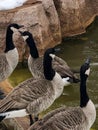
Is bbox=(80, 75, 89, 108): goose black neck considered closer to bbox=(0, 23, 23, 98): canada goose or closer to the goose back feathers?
the goose back feathers

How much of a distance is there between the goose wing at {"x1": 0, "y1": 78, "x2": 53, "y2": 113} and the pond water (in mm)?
2043

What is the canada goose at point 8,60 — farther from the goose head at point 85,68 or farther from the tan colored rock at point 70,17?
the tan colored rock at point 70,17

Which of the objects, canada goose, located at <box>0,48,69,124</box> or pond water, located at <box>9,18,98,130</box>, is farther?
pond water, located at <box>9,18,98,130</box>

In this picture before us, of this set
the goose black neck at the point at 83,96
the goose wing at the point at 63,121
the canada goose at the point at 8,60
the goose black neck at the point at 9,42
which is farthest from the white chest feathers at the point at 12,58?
the goose wing at the point at 63,121

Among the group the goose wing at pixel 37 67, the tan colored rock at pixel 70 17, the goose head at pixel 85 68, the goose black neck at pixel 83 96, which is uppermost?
the goose head at pixel 85 68

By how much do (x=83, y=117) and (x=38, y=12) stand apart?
6007 millimetres

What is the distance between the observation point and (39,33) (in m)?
12.8

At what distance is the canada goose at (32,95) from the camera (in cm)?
758

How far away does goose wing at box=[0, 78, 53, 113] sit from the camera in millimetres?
7609

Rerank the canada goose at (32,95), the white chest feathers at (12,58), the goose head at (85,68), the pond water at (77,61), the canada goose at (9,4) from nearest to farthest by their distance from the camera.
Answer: the goose head at (85,68), the canada goose at (32,95), the white chest feathers at (12,58), the pond water at (77,61), the canada goose at (9,4)

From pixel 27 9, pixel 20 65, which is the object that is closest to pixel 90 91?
pixel 20 65

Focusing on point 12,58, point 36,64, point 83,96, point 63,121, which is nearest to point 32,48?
point 36,64

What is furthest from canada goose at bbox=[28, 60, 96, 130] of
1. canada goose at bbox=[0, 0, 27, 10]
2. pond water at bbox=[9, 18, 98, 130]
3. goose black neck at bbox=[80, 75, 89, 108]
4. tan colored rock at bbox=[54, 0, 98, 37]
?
tan colored rock at bbox=[54, 0, 98, 37]

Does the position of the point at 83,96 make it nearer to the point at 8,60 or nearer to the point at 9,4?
the point at 8,60
